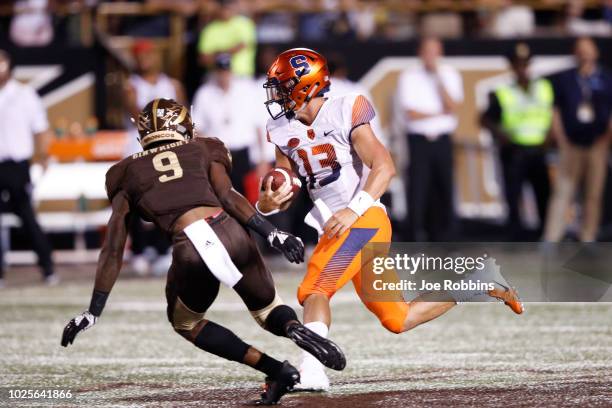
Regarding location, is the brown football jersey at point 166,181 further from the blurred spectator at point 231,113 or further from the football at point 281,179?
the blurred spectator at point 231,113

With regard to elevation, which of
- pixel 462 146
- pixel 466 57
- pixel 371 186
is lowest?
pixel 462 146

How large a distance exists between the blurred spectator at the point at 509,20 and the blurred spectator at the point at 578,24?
397mm

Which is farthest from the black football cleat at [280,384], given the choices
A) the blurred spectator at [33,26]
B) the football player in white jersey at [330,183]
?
the blurred spectator at [33,26]

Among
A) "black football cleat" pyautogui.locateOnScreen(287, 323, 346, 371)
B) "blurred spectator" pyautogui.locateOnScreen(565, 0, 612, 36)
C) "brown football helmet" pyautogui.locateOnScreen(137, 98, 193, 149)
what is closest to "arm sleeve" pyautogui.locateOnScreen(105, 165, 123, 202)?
"brown football helmet" pyautogui.locateOnScreen(137, 98, 193, 149)

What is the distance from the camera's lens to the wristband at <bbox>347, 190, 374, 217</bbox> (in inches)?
215

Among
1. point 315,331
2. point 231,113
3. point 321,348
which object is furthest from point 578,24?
point 321,348

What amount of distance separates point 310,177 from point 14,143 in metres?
5.29

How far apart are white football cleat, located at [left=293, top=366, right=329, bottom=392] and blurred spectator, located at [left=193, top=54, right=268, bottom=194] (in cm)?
577

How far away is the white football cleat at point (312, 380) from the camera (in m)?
5.56

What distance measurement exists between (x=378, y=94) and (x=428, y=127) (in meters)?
1.64

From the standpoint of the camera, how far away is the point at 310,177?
231 inches

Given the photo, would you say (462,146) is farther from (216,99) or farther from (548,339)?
(548,339)

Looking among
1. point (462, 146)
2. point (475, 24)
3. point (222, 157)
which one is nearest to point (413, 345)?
point (222, 157)

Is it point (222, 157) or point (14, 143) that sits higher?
point (222, 157)
